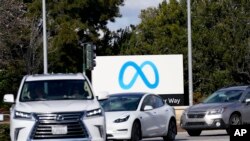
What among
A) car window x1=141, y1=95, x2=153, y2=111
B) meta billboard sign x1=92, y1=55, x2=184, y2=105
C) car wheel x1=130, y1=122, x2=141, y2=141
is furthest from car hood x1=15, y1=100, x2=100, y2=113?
meta billboard sign x1=92, y1=55, x2=184, y2=105

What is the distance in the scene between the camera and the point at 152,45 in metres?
66.1

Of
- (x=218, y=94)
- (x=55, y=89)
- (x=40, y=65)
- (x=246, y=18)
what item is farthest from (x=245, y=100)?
(x=40, y=65)

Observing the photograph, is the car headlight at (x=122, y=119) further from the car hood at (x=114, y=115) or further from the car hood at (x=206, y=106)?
the car hood at (x=206, y=106)

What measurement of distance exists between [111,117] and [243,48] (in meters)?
32.9

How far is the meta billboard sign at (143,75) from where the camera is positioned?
44.3 m

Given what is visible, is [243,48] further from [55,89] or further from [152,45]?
[55,89]

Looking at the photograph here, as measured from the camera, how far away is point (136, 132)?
23.2 metres

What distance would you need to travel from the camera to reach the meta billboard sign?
44.3m

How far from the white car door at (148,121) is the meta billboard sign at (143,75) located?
65.5ft

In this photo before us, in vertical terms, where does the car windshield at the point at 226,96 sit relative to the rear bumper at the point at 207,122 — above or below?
above

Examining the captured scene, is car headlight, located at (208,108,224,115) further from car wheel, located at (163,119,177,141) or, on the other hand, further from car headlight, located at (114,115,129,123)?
car headlight, located at (114,115,129,123)

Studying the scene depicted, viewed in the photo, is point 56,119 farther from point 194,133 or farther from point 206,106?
point 194,133

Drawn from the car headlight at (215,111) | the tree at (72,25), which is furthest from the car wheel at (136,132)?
the tree at (72,25)

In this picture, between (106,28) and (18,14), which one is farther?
(106,28)
